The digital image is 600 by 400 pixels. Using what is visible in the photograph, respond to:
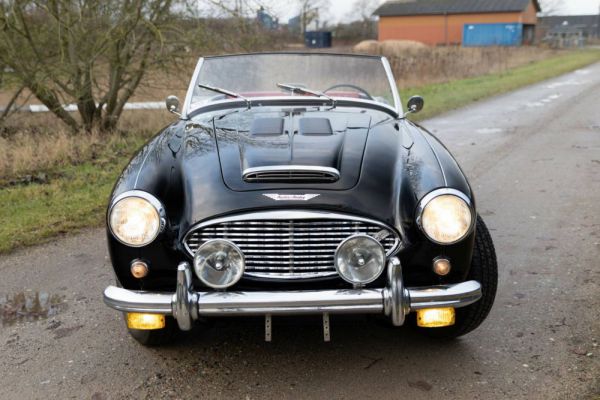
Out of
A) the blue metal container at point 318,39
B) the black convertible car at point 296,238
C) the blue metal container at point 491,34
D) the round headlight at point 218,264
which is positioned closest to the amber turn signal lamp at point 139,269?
the black convertible car at point 296,238

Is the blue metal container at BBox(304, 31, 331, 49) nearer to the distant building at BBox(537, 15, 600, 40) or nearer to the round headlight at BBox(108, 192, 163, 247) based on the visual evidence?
the distant building at BBox(537, 15, 600, 40)

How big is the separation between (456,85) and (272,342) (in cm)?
1551

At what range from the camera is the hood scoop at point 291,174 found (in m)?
2.60

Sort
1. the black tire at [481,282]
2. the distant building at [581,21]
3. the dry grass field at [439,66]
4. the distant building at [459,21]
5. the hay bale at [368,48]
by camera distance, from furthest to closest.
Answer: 1. the distant building at [581,21]
2. the distant building at [459,21]
3. the hay bale at [368,48]
4. the dry grass field at [439,66]
5. the black tire at [481,282]

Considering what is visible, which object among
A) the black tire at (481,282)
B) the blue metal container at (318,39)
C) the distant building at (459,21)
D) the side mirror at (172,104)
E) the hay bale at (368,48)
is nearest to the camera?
the black tire at (481,282)

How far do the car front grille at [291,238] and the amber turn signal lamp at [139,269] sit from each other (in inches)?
8.1

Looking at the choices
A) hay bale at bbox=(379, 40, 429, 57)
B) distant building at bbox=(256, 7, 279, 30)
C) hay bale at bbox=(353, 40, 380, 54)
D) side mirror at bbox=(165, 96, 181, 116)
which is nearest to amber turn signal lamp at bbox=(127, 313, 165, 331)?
side mirror at bbox=(165, 96, 181, 116)

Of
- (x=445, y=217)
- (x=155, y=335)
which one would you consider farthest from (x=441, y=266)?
(x=155, y=335)

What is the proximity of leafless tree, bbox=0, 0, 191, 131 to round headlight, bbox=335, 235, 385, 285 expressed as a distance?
7.61 m

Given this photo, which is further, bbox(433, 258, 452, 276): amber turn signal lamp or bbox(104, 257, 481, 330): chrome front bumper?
bbox(433, 258, 452, 276): amber turn signal lamp

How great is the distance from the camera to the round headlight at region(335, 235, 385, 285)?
2459 mm

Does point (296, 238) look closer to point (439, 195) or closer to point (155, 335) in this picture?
point (439, 195)

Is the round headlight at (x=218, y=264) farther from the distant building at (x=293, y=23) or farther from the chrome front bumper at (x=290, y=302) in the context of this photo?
the distant building at (x=293, y=23)

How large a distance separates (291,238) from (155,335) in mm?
916
